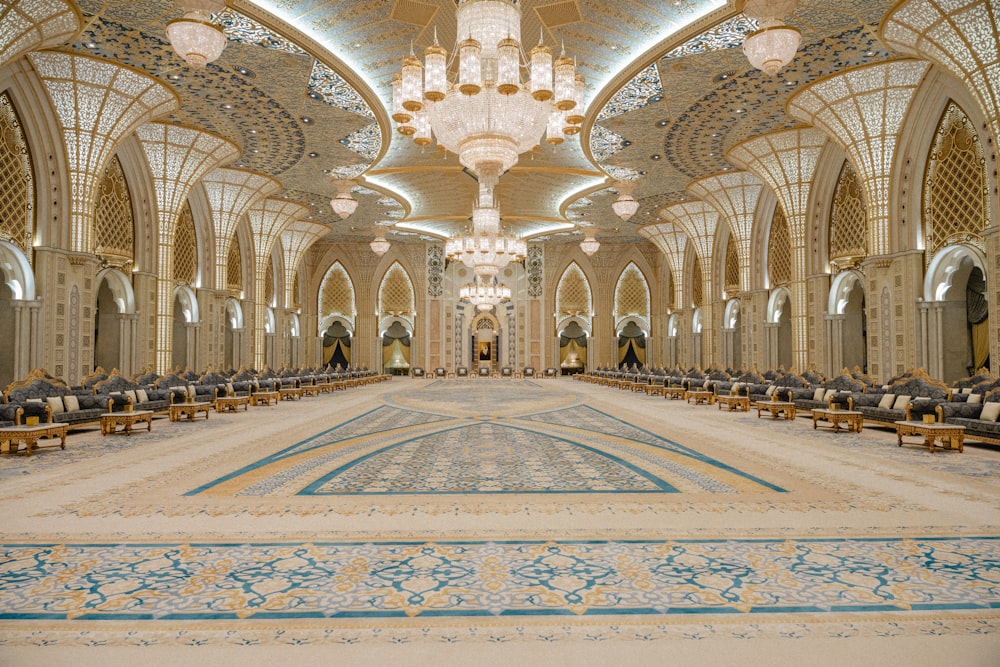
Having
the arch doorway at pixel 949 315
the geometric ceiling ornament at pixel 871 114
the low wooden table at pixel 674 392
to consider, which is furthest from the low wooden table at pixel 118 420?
the arch doorway at pixel 949 315

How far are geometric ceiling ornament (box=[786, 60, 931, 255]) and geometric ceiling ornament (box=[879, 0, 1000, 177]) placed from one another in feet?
6.56

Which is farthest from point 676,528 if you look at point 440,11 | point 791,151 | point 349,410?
point 791,151

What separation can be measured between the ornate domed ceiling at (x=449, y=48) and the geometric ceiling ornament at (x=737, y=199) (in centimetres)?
73

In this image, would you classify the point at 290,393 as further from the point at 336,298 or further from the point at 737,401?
the point at 336,298

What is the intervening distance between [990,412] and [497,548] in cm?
685

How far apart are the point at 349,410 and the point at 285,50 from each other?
6411 millimetres

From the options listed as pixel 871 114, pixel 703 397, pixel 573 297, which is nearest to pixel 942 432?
pixel 871 114

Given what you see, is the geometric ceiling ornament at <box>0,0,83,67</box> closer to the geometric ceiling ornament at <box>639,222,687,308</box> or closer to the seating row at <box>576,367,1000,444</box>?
the seating row at <box>576,367,1000,444</box>

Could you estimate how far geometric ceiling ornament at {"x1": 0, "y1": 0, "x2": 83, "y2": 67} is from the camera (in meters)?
7.39

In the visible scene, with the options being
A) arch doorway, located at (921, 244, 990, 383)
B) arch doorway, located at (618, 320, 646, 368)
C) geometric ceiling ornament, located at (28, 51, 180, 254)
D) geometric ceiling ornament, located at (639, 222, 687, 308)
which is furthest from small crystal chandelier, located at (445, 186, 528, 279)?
arch doorway, located at (618, 320, 646, 368)

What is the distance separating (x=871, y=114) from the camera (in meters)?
11.3

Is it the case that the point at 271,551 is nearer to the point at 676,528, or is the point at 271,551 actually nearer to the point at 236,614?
the point at 236,614

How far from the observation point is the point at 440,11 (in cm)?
898

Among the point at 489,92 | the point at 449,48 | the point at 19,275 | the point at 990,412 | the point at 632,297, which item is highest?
the point at 449,48
